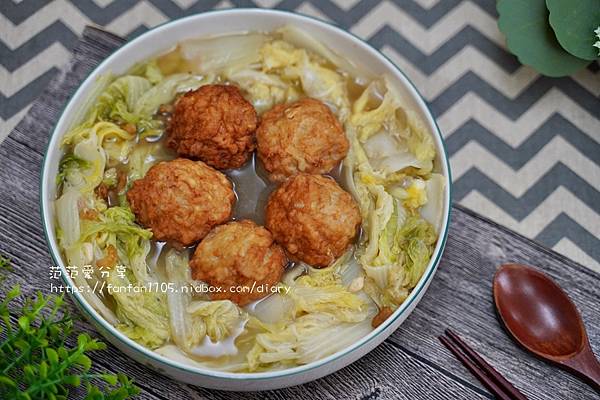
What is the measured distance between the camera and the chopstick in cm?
272

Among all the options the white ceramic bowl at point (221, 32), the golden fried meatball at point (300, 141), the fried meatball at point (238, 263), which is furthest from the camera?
the golden fried meatball at point (300, 141)

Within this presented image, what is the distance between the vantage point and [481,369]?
2.79 m

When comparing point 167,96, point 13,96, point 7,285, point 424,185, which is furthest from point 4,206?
point 424,185

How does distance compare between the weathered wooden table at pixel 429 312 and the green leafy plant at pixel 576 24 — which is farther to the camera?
the green leafy plant at pixel 576 24

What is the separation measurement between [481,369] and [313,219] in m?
0.85

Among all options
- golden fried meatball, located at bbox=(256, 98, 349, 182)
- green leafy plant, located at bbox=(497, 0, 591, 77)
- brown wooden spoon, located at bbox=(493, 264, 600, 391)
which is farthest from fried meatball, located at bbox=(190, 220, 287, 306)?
green leafy plant, located at bbox=(497, 0, 591, 77)

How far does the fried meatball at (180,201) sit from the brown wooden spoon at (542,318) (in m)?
1.09

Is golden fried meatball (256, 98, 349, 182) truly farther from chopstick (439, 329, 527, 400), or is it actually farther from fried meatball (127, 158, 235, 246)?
chopstick (439, 329, 527, 400)

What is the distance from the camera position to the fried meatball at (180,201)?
2.59 m

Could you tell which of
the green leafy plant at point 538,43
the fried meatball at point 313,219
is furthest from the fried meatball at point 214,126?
the green leafy plant at point 538,43

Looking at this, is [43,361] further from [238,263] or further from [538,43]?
[538,43]

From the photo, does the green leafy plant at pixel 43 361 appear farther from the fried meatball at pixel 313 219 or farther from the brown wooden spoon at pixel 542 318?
the brown wooden spoon at pixel 542 318

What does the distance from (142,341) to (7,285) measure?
648 mm

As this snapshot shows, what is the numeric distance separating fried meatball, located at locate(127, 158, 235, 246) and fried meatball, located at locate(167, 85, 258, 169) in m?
0.10
